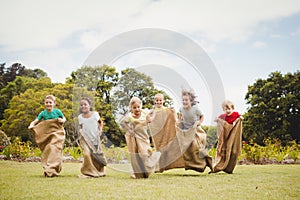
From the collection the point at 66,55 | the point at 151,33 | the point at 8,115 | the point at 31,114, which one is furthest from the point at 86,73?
the point at 8,115

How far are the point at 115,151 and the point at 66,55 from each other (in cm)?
1131

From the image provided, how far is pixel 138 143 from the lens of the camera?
6.98 metres

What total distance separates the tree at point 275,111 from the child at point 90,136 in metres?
19.5

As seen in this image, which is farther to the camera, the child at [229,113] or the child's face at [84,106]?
the child at [229,113]

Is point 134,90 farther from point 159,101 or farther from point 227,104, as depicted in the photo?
point 227,104

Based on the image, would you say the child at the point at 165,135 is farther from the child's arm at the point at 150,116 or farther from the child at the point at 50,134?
the child at the point at 50,134

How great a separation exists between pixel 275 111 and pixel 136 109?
20.7 meters

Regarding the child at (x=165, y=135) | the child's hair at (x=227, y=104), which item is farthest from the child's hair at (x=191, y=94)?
the child's hair at (x=227, y=104)

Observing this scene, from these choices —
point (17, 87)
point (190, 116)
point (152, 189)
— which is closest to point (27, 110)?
point (17, 87)

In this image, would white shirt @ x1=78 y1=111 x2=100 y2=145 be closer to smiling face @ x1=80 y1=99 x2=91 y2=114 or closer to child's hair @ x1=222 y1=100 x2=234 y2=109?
smiling face @ x1=80 y1=99 x2=91 y2=114

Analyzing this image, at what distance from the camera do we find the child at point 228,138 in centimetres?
816

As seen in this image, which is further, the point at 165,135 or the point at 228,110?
the point at 228,110

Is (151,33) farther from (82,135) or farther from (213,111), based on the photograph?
(82,135)

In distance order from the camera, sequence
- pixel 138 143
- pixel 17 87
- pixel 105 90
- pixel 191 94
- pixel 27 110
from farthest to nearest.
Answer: pixel 17 87, pixel 27 110, pixel 105 90, pixel 191 94, pixel 138 143
